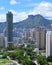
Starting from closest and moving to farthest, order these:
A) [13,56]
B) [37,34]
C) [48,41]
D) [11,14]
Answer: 1. [13,56]
2. [48,41]
3. [37,34]
4. [11,14]

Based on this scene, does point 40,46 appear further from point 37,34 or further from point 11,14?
point 11,14

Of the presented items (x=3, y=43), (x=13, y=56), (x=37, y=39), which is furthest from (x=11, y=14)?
(x=13, y=56)

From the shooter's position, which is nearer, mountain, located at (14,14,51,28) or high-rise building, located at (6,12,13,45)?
high-rise building, located at (6,12,13,45)

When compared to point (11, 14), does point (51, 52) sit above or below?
below

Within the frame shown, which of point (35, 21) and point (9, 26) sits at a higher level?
point (35, 21)

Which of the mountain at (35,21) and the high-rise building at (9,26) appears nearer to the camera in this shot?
the high-rise building at (9,26)

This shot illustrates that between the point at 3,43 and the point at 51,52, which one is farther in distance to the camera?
the point at 3,43

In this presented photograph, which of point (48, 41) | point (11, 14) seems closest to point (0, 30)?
point (11, 14)

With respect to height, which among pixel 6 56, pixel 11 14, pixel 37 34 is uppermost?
pixel 11 14

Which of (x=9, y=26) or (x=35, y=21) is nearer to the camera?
(x=9, y=26)

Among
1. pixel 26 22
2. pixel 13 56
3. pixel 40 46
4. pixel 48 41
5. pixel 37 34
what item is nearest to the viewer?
pixel 13 56
